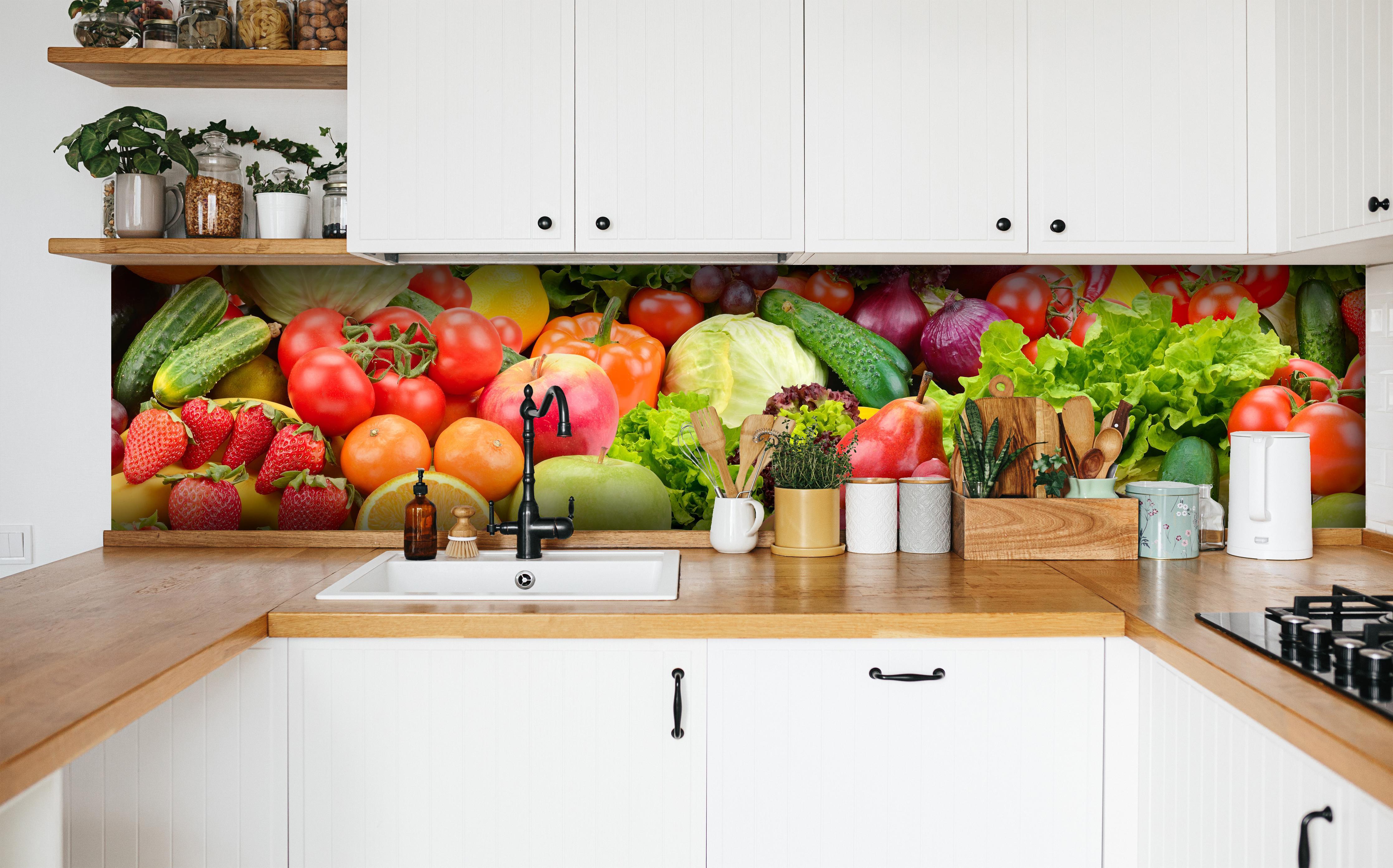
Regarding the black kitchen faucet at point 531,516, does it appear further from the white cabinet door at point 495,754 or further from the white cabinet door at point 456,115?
the white cabinet door at point 495,754

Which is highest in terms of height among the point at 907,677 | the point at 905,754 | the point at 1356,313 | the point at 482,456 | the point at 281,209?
the point at 281,209

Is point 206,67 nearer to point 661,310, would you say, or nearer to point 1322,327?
A: point 661,310

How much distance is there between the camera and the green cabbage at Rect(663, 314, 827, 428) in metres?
2.40

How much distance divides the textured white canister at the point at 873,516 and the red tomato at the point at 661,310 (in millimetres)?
580

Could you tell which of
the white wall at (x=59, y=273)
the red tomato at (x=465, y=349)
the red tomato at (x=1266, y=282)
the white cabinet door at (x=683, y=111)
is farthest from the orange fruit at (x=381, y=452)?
the red tomato at (x=1266, y=282)

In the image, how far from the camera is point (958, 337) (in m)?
2.40

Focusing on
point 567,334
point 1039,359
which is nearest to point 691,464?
point 567,334

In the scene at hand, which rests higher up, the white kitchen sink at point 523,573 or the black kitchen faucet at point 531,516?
the black kitchen faucet at point 531,516

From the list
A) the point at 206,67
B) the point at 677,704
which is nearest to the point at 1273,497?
the point at 677,704

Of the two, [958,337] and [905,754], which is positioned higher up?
[958,337]

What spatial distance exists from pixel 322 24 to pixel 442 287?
2.08ft

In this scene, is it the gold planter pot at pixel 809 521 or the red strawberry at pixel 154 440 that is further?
the red strawberry at pixel 154 440

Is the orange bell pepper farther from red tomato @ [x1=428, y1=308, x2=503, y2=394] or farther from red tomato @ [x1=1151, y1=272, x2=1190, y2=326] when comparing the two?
red tomato @ [x1=1151, y1=272, x2=1190, y2=326]

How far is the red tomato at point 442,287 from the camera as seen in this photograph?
241cm
